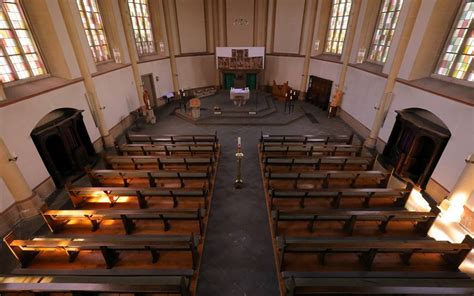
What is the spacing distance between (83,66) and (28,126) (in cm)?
330

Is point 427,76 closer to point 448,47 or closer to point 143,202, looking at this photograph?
point 448,47

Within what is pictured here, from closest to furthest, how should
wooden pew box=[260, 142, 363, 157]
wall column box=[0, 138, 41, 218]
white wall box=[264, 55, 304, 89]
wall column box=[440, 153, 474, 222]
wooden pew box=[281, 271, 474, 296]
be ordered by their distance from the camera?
wooden pew box=[281, 271, 474, 296], wall column box=[440, 153, 474, 222], wall column box=[0, 138, 41, 218], wooden pew box=[260, 142, 363, 157], white wall box=[264, 55, 304, 89]

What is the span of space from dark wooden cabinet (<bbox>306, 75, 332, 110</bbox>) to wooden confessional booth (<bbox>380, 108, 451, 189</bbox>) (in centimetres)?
599

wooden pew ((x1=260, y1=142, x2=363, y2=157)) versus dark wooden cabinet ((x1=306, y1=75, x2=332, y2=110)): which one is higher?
dark wooden cabinet ((x1=306, y1=75, x2=332, y2=110))

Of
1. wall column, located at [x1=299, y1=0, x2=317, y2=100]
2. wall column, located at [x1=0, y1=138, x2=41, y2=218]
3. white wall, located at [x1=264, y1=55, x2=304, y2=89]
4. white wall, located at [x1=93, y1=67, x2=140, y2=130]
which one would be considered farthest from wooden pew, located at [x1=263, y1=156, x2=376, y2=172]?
white wall, located at [x1=264, y1=55, x2=304, y2=89]

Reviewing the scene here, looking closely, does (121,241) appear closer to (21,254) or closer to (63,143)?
(21,254)

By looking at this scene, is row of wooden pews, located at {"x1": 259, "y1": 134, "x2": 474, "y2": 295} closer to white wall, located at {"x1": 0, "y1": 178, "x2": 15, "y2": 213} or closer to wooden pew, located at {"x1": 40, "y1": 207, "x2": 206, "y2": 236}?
wooden pew, located at {"x1": 40, "y1": 207, "x2": 206, "y2": 236}

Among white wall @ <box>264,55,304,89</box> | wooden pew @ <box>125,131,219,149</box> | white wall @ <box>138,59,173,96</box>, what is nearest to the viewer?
wooden pew @ <box>125,131,219,149</box>

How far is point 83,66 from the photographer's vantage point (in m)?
8.69

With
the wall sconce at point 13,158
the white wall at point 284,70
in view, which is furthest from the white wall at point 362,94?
the wall sconce at point 13,158

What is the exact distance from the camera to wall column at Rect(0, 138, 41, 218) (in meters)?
5.68

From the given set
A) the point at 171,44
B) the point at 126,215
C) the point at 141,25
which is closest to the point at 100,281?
the point at 126,215

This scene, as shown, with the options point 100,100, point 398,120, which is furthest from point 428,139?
point 100,100

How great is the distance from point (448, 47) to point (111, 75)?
43.1 ft
